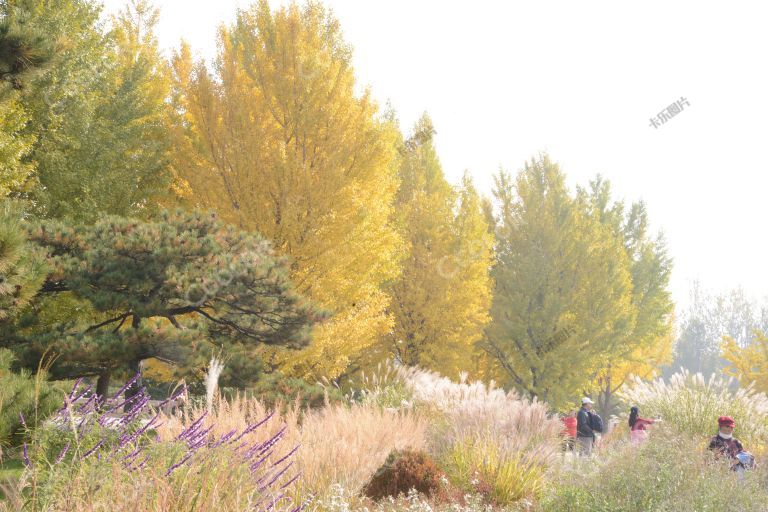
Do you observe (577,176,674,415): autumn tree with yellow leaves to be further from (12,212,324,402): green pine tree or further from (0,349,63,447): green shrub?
(0,349,63,447): green shrub

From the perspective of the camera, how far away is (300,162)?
11.0m

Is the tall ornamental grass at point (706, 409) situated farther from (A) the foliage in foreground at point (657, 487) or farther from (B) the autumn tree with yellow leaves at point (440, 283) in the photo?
(B) the autumn tree with yellow leaves at point (440, 283)

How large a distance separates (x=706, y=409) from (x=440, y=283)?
7.49 metres

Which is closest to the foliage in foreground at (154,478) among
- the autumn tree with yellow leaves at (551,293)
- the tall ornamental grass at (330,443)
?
the tall ornamental grass at (330,443)

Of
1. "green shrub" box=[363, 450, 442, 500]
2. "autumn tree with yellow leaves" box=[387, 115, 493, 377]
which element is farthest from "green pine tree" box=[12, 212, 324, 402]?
"autumn tree with yellow leaves" box=[387, 115, 493, 377]

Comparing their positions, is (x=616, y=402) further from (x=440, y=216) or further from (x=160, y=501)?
(x=160, y=501)

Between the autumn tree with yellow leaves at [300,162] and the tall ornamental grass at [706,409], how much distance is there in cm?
584

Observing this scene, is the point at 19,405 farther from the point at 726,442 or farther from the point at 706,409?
the point at 706,409

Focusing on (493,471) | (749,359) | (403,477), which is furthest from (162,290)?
(749,359)

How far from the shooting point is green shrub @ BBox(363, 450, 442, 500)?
624 centimetres

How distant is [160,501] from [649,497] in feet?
14.7

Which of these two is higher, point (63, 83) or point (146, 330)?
point (63, 83)

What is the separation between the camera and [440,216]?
17.6 meters

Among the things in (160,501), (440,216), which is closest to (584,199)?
(440,216)
